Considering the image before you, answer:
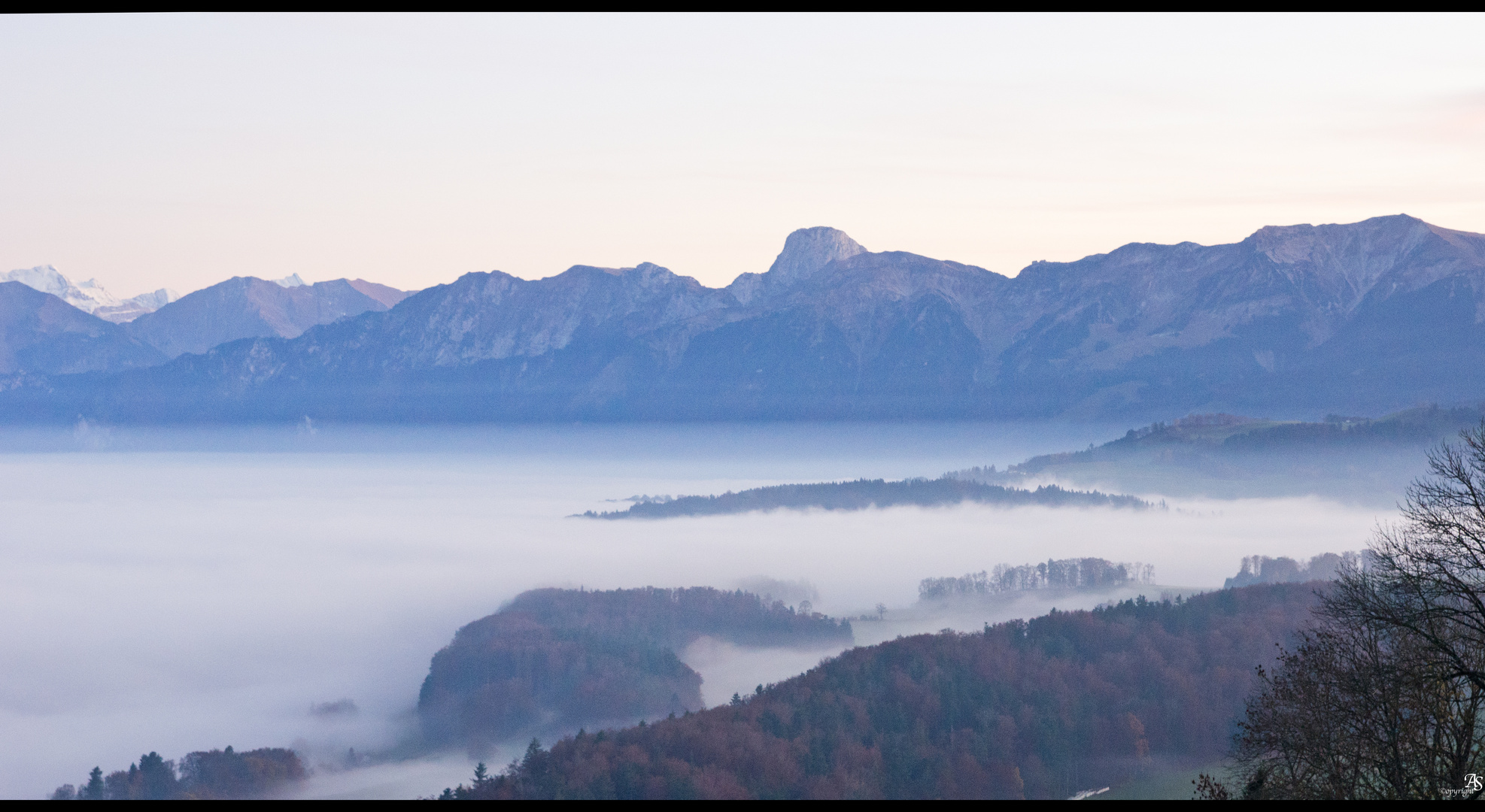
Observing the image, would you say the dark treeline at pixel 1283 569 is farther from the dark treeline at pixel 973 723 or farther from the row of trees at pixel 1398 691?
the row of trees at pixel 1398 691

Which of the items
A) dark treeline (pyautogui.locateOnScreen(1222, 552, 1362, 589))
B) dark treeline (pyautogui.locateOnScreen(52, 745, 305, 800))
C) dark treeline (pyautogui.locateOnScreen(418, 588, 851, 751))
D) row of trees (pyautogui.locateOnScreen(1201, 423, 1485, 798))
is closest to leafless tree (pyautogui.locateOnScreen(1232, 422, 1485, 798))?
row of trees (pyautogui.locateOnScreen(1201, 423, 1485, 798))

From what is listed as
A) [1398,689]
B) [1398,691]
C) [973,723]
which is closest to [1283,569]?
[973,723]

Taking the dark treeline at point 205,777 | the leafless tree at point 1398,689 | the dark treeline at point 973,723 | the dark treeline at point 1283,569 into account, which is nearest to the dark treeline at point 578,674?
the dark treeline at point 205,777

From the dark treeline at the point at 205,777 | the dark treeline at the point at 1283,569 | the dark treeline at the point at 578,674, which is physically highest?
the dark treeline at the point at 1283,569

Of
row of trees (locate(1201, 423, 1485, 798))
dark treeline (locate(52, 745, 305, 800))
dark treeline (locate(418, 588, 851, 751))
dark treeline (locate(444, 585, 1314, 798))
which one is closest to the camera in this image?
row of trees (locate(1201, 423, 1485, 798))

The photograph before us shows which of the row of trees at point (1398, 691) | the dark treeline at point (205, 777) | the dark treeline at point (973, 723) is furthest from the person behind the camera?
the dark treeline at point (205, 777)

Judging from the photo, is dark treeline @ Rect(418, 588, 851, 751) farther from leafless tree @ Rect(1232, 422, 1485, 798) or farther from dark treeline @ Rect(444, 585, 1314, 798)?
leafless tree @ Rect(1232, 422, 1485, 798)

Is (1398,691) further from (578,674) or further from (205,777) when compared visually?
(205,777)
